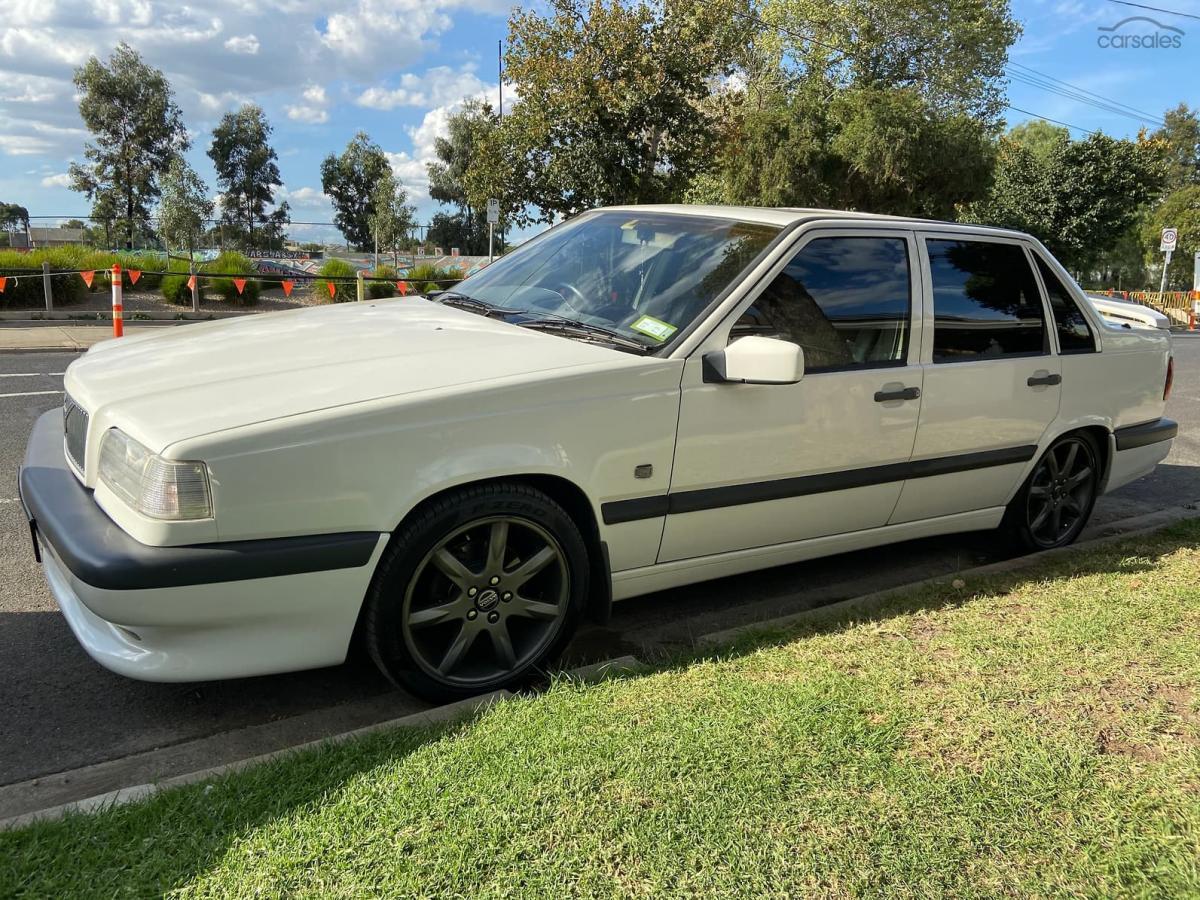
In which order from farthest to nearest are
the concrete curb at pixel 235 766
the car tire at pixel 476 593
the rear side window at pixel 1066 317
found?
the rear side window at pixel 1066 317
the car tire at pixel 476 593
the concrete curb at pixel 235 766

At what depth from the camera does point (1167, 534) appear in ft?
16.3

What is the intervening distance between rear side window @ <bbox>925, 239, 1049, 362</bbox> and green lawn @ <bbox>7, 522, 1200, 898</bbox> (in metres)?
1.53

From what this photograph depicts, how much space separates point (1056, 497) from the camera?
15.7 feet

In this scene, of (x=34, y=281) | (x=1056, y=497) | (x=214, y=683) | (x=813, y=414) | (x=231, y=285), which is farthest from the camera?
(x=231, y=285)

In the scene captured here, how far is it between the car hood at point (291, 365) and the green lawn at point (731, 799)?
1014mm

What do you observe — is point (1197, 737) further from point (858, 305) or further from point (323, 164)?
point (323, 164)

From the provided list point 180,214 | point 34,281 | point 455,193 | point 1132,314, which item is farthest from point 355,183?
point 1132,314

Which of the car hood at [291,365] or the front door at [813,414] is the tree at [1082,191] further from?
the car hood at [291,365]

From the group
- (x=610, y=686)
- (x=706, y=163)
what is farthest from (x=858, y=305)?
(x=706, y=163)

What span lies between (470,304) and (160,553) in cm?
192

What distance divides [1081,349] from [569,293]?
2.71m

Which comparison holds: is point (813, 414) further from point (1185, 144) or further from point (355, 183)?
point (1185, 144)

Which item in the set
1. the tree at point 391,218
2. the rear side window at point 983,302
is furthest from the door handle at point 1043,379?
the tree at point 391,218

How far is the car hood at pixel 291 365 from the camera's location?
265 cm
